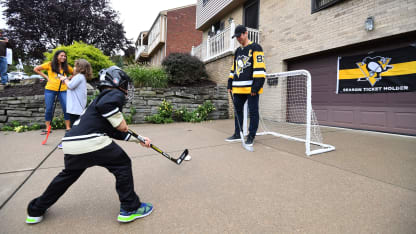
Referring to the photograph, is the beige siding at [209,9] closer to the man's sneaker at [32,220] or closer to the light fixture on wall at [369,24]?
the light fixture on wall at [369,24]

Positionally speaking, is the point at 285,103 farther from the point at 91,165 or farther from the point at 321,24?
the point at 91,165

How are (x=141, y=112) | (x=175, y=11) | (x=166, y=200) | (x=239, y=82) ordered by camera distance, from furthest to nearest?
(x=175, y=11) < (x=141, y=112) < (x=239, y=82) < (x=166, y=200)

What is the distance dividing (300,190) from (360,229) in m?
0.58

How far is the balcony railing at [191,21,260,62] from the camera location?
7.42 metres

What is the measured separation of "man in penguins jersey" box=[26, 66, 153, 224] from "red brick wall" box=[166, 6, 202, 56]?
16190 mm

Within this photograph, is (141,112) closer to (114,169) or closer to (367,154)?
(114,169)

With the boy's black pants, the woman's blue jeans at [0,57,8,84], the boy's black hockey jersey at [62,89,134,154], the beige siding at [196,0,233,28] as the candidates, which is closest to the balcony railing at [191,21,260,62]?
the beige siding at [196,0,233,28]

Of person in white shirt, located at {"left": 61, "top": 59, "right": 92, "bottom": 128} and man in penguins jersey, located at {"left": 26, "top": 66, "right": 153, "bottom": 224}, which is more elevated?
person in white shirt, located at {"left": 61, "top": 59, "right": 92, "bottom": 128}

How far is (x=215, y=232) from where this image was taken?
4.41 feet

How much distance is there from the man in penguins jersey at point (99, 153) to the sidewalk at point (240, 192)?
0.13 m

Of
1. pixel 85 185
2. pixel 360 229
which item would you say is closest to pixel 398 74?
pixel 360 229

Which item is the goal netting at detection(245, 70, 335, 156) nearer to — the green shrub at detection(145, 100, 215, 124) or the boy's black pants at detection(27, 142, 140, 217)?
the green shrub at detection(145, 100, 215, 124)

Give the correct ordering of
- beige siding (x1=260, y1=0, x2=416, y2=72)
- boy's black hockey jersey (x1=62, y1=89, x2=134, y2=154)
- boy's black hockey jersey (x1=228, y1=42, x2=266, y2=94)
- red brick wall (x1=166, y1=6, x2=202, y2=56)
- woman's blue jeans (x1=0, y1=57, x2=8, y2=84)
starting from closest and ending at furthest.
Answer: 1. boy's black hockey jersey (x1=62, y1=89, x2=134, y2=154)
2. boy's black hockey jersey (x1=228, y1=42, x2=266, y2=94)
3. beige siding (x1=260, y1=0, x2=416, y2=72)
4. woman's blue jeans (x1=0, y1=57, x2=8, y2=84)
5. red brick wall (x1=166, y1=6, x2=202, y2=56)

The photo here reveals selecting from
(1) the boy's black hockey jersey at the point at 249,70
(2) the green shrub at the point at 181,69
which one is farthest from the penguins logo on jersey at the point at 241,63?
(2) the green shrub at the point at 181,69
